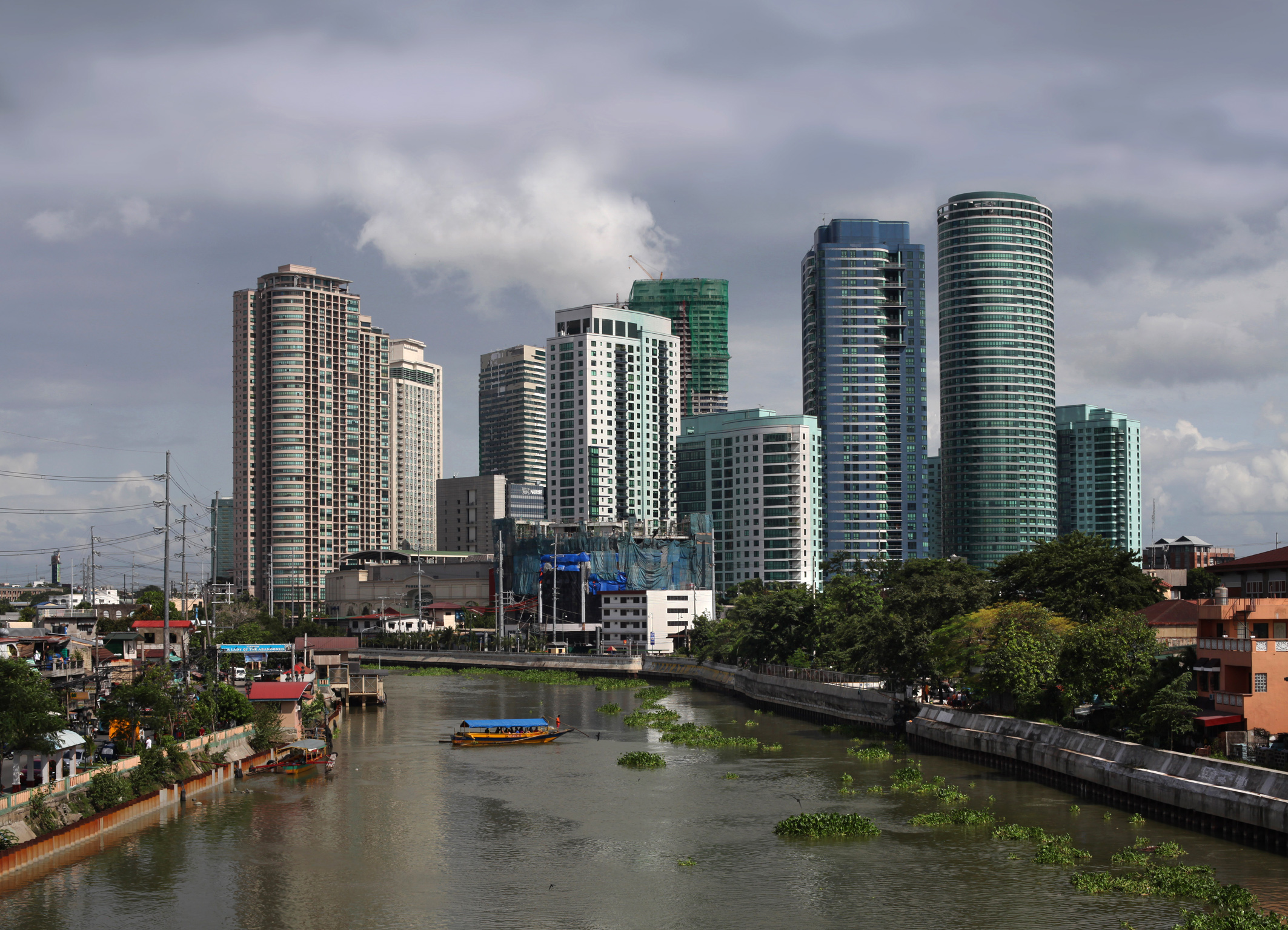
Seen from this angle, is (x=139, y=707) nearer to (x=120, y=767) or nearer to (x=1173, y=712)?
(x=120, y=767)

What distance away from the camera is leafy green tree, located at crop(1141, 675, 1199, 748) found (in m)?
54.9

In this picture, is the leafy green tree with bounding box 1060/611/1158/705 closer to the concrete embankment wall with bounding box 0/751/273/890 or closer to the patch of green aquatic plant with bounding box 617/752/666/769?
the patch of green aquatic plant with bounding box 617/752/666/769

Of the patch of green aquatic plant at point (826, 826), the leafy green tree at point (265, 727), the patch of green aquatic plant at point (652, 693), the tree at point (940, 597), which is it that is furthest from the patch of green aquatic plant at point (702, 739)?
the patch of green aquatic plant at point (826, 826)

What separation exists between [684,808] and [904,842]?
491 inches

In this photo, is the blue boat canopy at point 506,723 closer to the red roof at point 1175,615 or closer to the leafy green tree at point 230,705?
the leafy green tree at point 230,705

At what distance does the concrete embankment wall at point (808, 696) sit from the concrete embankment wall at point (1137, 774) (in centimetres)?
1093

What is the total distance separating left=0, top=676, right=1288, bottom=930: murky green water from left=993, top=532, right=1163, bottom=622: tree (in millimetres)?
17981

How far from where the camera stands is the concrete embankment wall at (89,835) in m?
44.8

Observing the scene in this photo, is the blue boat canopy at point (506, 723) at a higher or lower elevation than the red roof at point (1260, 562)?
lower

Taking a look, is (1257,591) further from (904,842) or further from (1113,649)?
(904,842)

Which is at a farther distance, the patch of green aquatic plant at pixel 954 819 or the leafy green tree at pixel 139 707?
the leafy green tree at pixel 139 707

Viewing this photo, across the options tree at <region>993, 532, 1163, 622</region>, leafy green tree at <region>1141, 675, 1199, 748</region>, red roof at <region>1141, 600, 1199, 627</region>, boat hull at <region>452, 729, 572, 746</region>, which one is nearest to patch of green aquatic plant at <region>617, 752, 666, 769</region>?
boat hull at <region>452, 729, 572, 746</region>

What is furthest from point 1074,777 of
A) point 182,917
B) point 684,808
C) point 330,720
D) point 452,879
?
point 330,720

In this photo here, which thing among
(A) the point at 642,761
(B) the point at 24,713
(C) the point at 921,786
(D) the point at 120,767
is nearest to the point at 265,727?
(D) the point at 120,767
